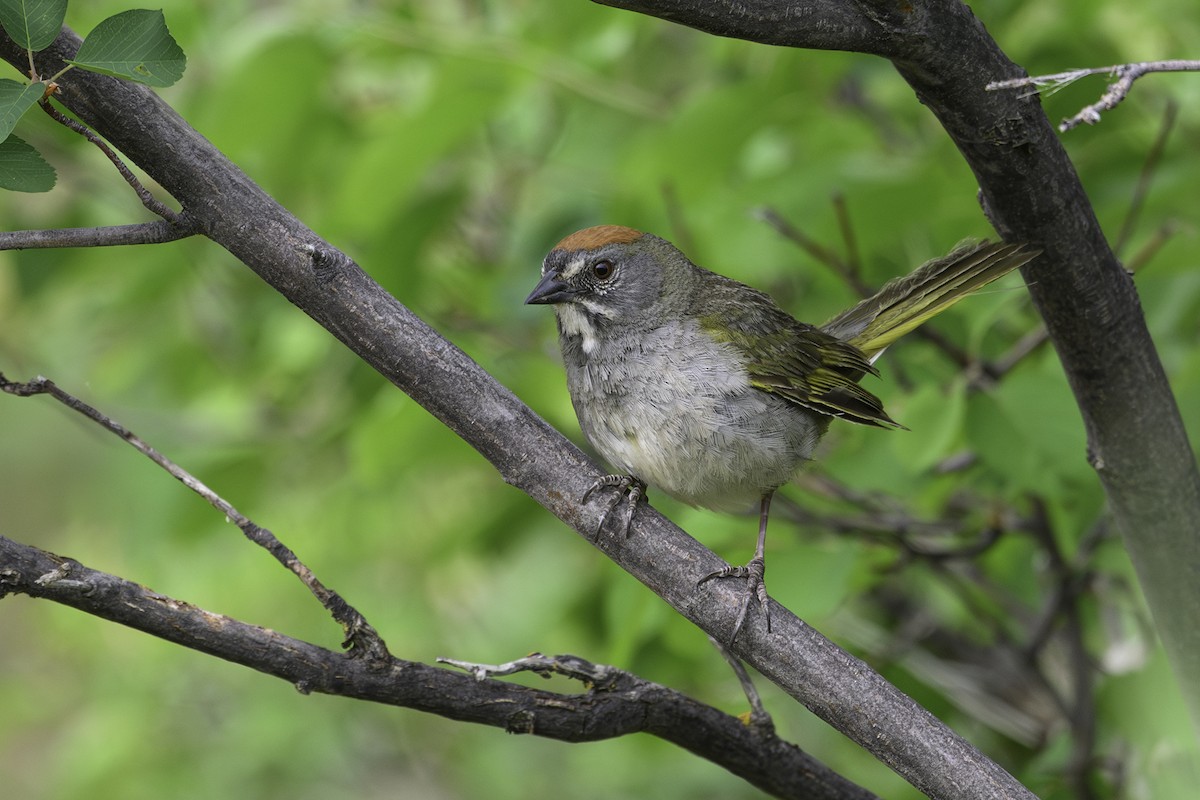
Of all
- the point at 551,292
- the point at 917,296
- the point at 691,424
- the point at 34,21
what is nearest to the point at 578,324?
the point at 551,292

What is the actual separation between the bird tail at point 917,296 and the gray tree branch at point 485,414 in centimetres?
A: 105

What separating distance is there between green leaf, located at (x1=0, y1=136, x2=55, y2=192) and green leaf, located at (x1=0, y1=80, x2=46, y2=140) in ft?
0.26

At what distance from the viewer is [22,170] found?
1793mm

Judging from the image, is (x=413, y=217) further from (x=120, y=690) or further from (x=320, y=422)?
(x=120, y=690)

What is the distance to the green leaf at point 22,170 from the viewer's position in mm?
1780

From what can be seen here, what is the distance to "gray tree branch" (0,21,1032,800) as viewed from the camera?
1922 mm

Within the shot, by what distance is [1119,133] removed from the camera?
3.56 m

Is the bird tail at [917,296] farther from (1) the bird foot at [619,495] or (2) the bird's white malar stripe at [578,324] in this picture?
(1) the bird foot at [619,495]

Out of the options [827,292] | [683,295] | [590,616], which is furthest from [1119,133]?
[590,616]

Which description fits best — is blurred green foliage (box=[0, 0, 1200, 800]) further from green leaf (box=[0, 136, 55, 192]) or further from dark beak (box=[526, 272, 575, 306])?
green leaf (box=[0, 136, 55, 192])

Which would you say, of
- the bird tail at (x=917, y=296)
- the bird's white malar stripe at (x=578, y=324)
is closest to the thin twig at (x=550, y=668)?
the bird tail at (x=917, y=296)

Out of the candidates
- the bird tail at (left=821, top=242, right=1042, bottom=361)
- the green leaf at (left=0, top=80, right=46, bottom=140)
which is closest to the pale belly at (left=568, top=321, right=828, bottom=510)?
the bird tail at (left=821, top=242, right=1042, bottom=361)

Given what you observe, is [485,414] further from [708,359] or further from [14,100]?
[708,359]

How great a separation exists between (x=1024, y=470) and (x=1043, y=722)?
Answer: 1571mm
